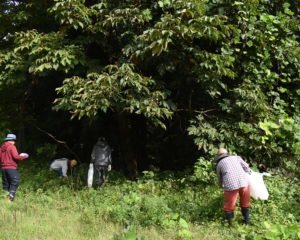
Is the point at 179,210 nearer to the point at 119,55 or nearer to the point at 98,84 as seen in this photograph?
the point at 98,84

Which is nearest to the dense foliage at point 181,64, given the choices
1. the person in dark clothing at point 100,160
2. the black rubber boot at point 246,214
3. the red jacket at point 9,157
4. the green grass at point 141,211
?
the person in dark clothing at point 100,160

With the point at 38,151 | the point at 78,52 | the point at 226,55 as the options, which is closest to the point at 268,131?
the point at 226,55

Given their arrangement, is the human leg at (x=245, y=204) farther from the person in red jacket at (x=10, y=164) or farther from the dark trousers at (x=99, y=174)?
the person in red jacket at (x=10, y=164)

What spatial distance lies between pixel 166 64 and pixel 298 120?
141 inches

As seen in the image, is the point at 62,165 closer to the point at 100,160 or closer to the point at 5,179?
the point at 100,160

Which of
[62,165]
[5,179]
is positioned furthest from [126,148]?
[5,179]

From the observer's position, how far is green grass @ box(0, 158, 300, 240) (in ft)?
16.5

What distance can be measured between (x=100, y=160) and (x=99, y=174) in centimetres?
38

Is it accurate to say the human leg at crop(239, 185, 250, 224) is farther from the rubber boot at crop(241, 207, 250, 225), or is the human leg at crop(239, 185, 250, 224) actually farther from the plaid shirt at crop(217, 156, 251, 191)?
the plaid shirt at crop(217, 156, 251, 191)

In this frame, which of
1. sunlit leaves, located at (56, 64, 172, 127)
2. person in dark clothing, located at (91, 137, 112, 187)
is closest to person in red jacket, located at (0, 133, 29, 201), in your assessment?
sunlit leaves, located at (56, 64, 172, 127)

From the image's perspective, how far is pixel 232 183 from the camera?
18.1ft

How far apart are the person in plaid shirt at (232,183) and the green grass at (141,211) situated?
271 millimetres

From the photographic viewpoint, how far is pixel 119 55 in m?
7.89

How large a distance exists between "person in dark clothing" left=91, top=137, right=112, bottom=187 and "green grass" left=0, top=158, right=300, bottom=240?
311 mm
